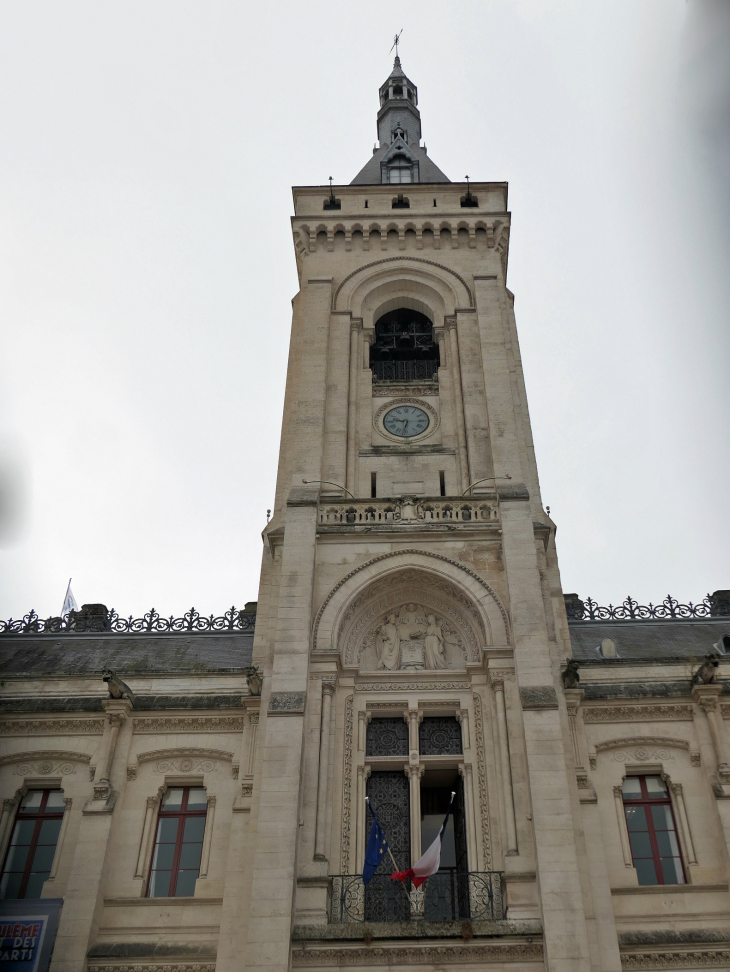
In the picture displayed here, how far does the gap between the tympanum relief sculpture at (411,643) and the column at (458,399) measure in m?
4.49

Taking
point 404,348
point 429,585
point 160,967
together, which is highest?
point 404,348

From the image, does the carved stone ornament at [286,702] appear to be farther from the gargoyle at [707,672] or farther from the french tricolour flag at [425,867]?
the gargoyle at [707,672]

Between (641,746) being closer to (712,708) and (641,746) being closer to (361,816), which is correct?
(712,708)

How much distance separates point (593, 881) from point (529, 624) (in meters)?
5.50

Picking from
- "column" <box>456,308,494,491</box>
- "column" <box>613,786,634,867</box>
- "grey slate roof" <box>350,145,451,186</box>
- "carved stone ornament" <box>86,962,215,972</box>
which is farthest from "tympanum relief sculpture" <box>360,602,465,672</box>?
"grey slate roof" <box>350,145,451,186</box>

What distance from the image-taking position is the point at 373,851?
1808cm

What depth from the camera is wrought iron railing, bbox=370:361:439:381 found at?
2966cm

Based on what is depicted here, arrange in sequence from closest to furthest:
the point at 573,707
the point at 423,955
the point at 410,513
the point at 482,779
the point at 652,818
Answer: the point at 423,955
the point at 482,779
the point at 652,818
the point at 573,707
the point at 410,513

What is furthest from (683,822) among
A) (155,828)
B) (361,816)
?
(155,828)

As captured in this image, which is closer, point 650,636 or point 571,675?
point 571,675

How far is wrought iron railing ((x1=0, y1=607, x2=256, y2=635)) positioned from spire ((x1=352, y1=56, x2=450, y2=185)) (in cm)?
1838

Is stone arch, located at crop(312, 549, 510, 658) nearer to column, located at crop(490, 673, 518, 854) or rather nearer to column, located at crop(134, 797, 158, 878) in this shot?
column, located at crop(490, 673, 518, 854)

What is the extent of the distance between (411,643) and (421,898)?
604 centimetres

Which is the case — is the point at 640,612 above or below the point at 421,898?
above
